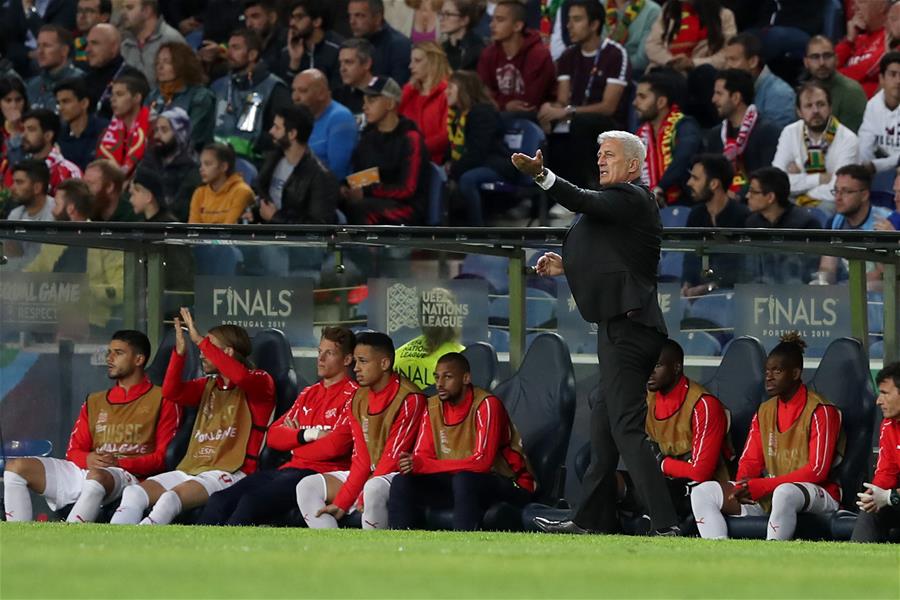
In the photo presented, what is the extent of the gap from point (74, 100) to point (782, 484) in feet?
29.8

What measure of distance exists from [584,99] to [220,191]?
10.1 ft

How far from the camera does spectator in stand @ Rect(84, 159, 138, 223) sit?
47.1 feet

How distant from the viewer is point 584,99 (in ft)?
47.2

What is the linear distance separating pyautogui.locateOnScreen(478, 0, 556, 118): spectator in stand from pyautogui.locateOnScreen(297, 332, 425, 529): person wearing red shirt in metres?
4.34

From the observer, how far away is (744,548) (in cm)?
780

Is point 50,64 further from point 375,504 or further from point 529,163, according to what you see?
point 529,163

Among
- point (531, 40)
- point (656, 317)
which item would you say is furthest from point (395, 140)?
point (656, 317)

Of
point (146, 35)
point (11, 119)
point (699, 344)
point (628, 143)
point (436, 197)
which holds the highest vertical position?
point (146, 35)

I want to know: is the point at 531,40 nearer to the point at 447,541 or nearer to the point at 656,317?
the point at 656,317

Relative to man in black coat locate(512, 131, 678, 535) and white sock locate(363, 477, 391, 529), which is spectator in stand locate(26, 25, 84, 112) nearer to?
white sock locate(363, 477, 391, 529)

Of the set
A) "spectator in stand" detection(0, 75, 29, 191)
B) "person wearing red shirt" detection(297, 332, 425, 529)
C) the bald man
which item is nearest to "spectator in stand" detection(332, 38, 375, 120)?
the bald man

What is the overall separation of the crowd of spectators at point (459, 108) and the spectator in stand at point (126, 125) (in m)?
0.02

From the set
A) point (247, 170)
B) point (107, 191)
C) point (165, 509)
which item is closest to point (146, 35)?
point (247, 170)

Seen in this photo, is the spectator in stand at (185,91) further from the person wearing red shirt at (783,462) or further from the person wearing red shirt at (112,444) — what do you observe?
the person wearing red shirt at (783,462)
